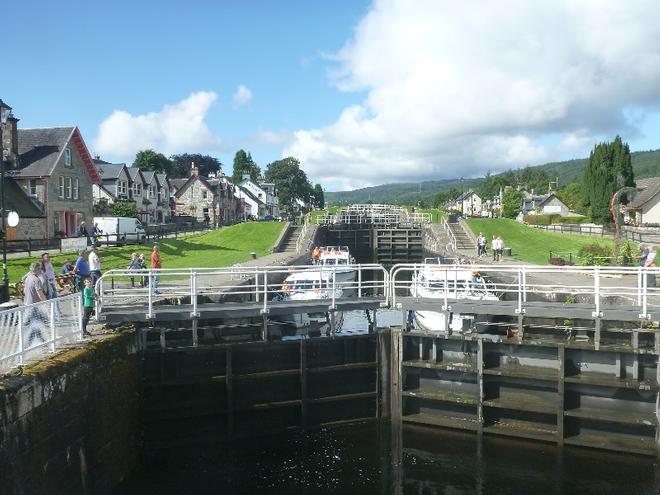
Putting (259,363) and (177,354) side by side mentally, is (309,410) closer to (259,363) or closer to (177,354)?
(259,363)

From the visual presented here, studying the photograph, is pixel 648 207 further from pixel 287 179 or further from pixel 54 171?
pixel 287 179

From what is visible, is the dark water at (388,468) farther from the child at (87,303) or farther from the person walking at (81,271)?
the person walking at (81,271)

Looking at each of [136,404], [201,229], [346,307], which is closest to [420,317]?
[346,307]

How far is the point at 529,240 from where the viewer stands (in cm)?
4781

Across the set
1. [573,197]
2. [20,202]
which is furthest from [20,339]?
[573,197]

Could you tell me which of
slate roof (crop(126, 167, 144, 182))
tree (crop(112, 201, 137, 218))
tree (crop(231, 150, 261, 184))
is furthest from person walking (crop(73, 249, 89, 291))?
tree (crop(231, 150, 261, 184))

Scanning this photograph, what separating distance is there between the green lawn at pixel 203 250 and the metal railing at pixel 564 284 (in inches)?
478

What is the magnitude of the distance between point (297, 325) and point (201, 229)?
48.0 metres

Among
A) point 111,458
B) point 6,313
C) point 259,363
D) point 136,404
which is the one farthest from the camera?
point 259,363

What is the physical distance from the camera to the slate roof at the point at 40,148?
39.8 m

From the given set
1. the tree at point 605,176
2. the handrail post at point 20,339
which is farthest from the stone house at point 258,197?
the handrail post at point 20,339

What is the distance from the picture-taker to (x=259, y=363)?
51.3ft

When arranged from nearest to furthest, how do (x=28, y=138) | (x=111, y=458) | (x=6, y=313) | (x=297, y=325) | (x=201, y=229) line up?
(x=6, y=313) < (x=111, y=458) < (x=297, y=325) < (x=28, y=138) < (x=201, y=229)

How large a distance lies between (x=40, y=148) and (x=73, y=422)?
36118 millimetres
